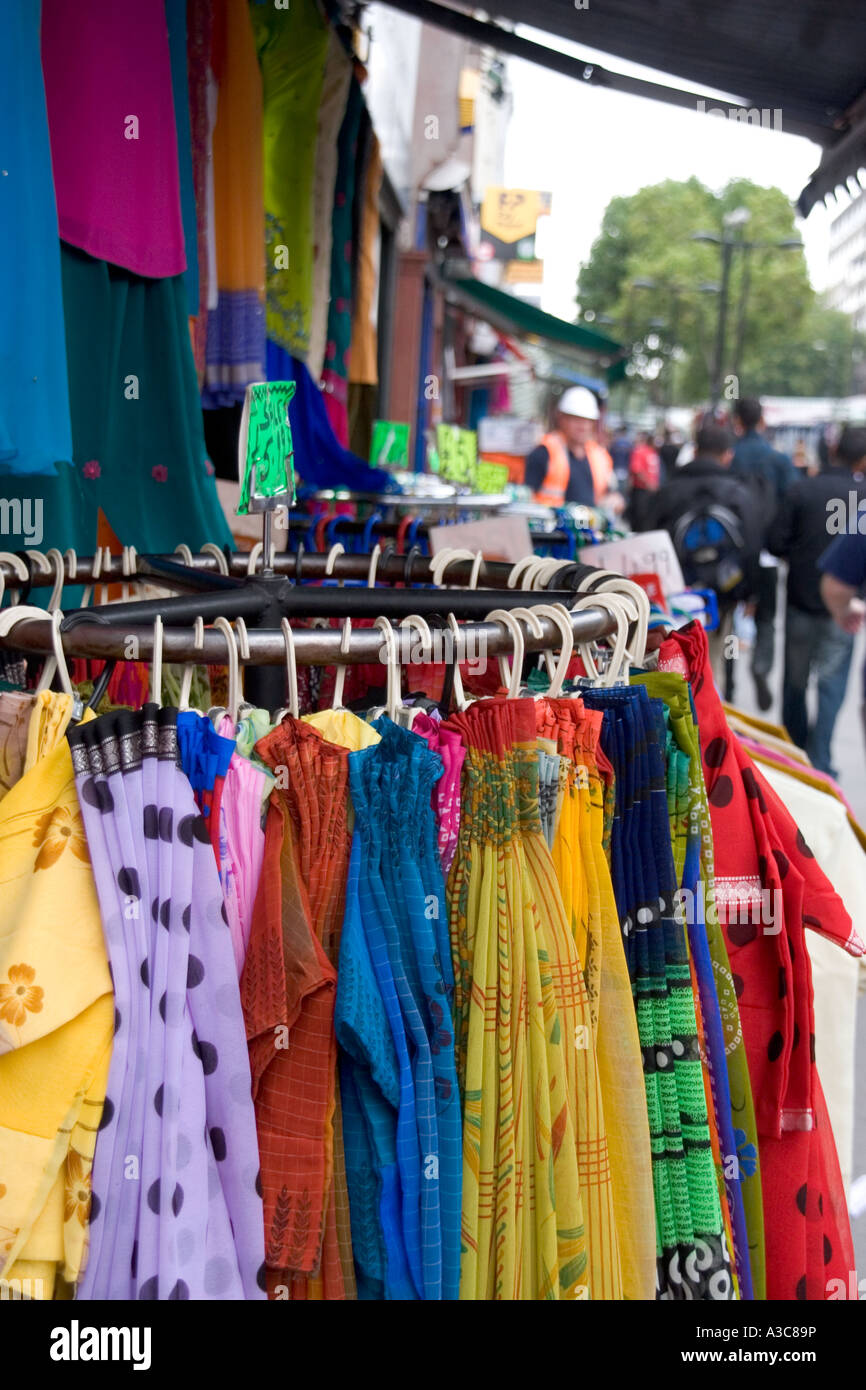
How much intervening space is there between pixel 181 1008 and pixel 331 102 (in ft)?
11.9

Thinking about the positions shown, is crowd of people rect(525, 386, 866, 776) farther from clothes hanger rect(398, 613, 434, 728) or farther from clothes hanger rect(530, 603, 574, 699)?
clothes hanger rect(398, 613, 434, 728)

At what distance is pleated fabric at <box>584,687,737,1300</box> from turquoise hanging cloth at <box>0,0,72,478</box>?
94cm

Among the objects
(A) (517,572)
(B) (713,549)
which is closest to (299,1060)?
(A) (517,572)

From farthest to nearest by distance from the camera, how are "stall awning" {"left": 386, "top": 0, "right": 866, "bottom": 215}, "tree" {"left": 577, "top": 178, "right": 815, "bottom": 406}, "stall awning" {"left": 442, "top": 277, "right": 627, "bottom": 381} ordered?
"tree" {"left": 577, "top": 178, "right": 815, "bottom": 406}, "stall awning" {"left": 442, "top": 277, "right": 627, "bottom": 381}, "stall awning" {"left": 386, "top": 0, "right": 866, "bottom": 215}

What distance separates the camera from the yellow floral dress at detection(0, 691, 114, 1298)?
3.40 feet

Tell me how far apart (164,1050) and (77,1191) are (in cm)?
15

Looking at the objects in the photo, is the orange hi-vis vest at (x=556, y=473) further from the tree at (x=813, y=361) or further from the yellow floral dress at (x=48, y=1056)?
the tree at (x=813, y=361)

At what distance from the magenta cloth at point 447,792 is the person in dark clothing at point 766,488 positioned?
226 inches

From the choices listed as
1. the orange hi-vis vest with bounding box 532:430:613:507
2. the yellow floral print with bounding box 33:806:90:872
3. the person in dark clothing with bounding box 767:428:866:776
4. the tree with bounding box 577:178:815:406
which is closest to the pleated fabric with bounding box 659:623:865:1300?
the yellow floral print with bounding box 33:806:90:872

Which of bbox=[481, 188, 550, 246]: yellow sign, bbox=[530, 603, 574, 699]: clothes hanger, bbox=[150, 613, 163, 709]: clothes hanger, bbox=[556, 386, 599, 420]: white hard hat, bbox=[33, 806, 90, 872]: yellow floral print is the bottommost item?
bbox=[33, 806, 90, 872]: yellow floral print

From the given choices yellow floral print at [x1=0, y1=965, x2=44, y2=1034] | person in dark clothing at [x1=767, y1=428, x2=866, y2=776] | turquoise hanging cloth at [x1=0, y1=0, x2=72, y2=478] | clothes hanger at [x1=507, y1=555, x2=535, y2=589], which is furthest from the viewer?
person in dark clothing at [x1=767, y1=428, x2=866, y2=776]

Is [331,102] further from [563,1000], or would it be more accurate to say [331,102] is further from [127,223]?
[563,1000]

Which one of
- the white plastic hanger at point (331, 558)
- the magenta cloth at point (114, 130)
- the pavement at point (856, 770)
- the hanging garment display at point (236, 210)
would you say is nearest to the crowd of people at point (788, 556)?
the pavement at point (856, 770)

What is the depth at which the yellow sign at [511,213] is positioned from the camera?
17172mm
